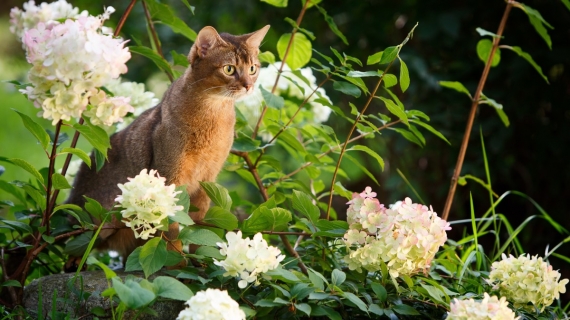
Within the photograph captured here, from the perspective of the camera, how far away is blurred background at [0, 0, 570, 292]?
13.3 feet

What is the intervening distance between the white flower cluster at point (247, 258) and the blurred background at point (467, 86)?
2446 mm

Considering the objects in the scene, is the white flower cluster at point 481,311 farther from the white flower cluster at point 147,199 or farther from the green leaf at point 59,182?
the green leaf at point 59,182

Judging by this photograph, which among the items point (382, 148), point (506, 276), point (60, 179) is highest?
point (60, 179)

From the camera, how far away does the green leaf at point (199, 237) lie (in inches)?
76.9

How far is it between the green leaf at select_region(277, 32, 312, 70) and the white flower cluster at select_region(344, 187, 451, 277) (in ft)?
3.15

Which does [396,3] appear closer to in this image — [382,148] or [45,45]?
[382,148]

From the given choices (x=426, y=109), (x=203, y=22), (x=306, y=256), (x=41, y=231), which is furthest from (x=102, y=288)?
(x=203, y=22)

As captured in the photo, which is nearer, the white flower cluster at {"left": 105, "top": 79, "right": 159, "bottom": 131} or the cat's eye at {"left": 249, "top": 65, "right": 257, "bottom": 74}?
the cat's eye at {"left": 249, "top": 65, "right": 257, "bottom": 74}

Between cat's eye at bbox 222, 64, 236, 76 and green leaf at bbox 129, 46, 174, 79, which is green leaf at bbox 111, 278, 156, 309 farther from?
cat's eye at bbox 222, 64, 236, 76

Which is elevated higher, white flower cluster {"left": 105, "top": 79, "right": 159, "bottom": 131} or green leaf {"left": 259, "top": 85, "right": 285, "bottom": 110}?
green leaf {"left": 259, "top": 85, "right": 285, "bottom": 110}

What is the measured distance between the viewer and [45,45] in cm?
173

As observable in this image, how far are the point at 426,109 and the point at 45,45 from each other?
Answer: 2.89 meters

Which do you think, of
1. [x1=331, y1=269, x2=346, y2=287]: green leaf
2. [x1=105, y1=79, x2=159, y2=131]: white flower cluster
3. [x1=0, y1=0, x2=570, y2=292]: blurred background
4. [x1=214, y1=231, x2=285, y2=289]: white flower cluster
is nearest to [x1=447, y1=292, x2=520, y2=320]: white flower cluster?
[x1=331, y1=269, x2=346, y2=287]: green leaf

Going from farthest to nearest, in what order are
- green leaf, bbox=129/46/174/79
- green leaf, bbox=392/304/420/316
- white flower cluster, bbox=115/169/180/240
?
green leaf, bbox=129/46/174/79, green leaf, bbox=392/304/420/316, white flower cluster, bbox=115/169/180/240
